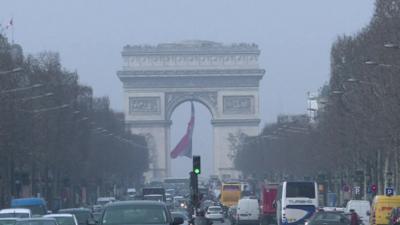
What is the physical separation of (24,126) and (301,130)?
59546 mm

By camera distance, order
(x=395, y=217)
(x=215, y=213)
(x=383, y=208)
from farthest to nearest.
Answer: (x=215, y=213) → (x=383, y=208) → (x=395, y=217)

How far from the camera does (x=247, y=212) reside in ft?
301

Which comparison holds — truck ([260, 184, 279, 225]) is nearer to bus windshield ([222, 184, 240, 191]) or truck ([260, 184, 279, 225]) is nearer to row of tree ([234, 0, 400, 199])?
row of tree ([234, 0, 400, 199])

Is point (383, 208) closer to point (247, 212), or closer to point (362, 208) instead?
point (362, 208)

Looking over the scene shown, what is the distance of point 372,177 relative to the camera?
9725 cm

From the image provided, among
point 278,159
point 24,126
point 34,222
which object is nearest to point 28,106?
point 24,126

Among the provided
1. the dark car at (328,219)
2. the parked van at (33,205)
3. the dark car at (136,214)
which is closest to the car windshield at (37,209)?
the parked van at (33,205)

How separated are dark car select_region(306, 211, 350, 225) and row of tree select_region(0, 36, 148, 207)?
18842 mm

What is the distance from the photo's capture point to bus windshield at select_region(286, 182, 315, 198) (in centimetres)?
7019

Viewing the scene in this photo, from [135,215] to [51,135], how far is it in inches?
2458

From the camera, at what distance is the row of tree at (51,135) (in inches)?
3182

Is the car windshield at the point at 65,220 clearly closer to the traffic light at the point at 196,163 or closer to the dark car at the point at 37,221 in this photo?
Result: the traffic light at the point at 196,163

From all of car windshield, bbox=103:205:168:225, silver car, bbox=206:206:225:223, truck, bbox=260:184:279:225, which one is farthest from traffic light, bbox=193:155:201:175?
silver car, bbox=206:206:225:223

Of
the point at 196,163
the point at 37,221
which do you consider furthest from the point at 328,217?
the point at 37,221
